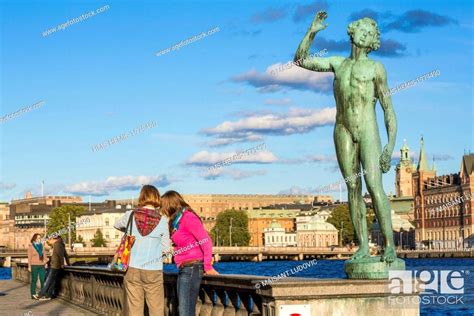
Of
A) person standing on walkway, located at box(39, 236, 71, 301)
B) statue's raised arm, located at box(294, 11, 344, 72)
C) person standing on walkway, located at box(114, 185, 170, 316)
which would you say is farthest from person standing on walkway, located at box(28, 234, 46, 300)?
statue's raised arm, located at box(294, 11, 344, 72)

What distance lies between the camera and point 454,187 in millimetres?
195375

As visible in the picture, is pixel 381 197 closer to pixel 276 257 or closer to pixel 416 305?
pixel 416 305

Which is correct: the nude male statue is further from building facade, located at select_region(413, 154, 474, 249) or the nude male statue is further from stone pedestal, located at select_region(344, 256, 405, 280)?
building facade, located at select_region(413, 154, 474, 249)

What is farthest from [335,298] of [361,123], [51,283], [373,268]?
[51,283]

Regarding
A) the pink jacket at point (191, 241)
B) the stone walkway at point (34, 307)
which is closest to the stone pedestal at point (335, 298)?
the pink jacket at point (191, 241)

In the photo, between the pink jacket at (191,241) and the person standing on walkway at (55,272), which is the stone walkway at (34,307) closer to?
the person standing on walkway at (55,272)

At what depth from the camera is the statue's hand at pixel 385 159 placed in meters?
9.51

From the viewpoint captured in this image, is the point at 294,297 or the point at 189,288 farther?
the point at 189,288

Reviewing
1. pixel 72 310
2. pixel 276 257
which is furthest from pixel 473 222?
pixel 72 310

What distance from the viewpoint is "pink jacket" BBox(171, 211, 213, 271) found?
1039 centimetres

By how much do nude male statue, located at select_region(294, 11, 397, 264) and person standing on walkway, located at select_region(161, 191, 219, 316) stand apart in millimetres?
1659

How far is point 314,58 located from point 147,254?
2.72 meters

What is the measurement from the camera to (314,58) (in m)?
10.1

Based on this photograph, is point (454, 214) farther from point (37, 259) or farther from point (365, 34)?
point (365, 34)
